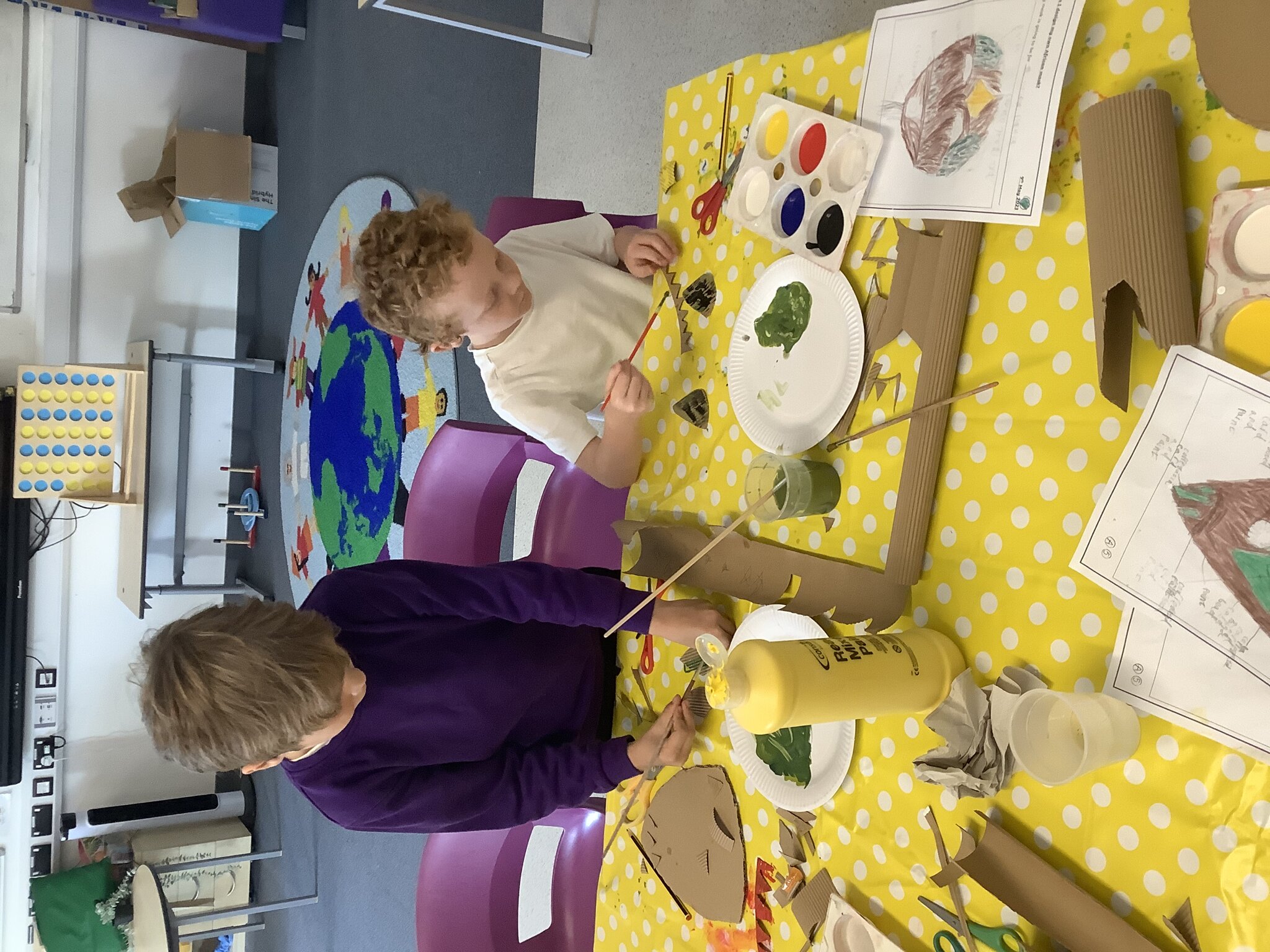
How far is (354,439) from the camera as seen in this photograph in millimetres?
2865

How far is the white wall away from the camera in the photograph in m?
3.14

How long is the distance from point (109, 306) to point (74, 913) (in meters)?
2.14

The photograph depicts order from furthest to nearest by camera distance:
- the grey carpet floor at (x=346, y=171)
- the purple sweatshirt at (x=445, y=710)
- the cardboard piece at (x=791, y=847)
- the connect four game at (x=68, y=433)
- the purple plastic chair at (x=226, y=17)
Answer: the purple plastic chair at (x=226, y=17) < the connect four game at (x=68, y=433) < the grey carpet floor at (x=346, y=171) < the purple sweatshirt at (x=445, y=710) < the cardboard piece at (x=791, y=847)

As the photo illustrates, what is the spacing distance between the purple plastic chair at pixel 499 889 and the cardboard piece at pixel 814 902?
0.59 metres

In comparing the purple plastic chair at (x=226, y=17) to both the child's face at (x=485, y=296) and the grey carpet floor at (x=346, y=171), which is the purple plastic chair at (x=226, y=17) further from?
the child's face at (x=485, y=296)

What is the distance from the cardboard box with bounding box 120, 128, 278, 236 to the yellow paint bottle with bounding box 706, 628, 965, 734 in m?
3.17

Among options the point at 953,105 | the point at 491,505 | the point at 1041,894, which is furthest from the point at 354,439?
the point at 1041,894

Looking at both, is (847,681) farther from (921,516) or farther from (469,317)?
(469,317)

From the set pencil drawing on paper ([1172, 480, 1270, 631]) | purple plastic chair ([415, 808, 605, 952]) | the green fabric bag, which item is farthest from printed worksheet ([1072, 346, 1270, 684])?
the green fabric bag

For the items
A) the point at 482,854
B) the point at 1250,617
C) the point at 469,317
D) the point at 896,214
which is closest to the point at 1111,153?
the point at 896,214

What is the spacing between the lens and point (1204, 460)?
547 mm

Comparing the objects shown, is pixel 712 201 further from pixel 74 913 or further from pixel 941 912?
pixel 74 913

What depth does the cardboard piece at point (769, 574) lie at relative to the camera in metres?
0.76

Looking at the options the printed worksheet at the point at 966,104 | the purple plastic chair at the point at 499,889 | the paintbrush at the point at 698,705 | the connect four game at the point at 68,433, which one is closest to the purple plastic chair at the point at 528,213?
the printed worksheet at the point at 966,104
